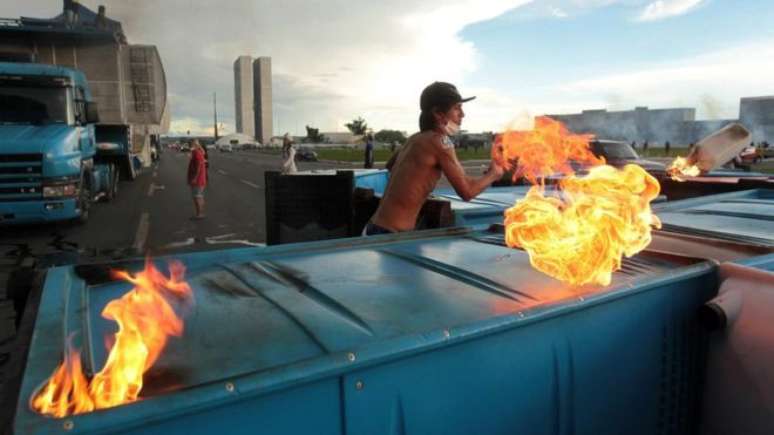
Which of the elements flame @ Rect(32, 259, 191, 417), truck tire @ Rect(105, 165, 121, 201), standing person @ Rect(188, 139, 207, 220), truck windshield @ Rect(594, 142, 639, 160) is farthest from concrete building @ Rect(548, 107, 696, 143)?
flame @ Rect(32, 259, 191, 417)

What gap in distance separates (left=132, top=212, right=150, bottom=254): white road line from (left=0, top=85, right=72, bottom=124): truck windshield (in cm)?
238

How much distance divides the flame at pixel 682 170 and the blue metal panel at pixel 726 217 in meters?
0.61

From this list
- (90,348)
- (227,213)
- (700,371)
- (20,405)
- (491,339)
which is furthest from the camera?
(227,213)

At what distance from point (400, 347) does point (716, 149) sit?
5231 millimetres

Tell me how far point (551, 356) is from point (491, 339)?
1.03ft

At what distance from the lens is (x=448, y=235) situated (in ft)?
11.1

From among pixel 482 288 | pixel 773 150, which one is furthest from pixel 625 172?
pixel 773 150

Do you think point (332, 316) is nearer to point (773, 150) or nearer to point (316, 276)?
point (316, 276)

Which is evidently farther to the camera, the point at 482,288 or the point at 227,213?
the point at 227,213

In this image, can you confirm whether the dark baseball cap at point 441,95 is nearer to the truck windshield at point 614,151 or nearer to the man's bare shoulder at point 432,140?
the man's bare shoulder at point 432,140

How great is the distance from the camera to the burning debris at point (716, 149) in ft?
17.1

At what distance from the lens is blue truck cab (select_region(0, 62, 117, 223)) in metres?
8.99

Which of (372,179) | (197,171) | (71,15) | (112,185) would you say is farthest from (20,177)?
(71,15)

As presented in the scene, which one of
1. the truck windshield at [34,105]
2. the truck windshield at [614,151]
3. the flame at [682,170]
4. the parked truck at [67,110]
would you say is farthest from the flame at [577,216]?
Answer: the truck windshield at [614,151]
